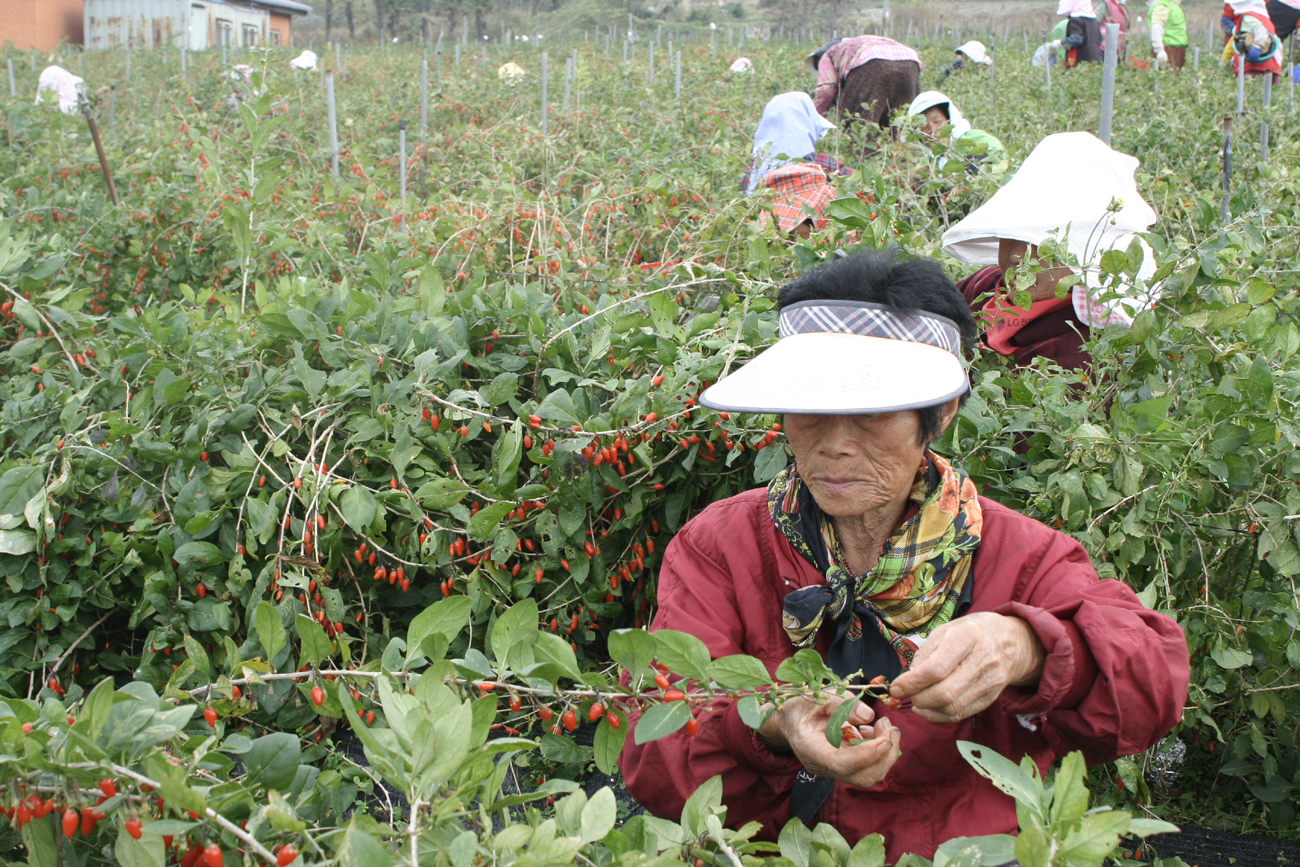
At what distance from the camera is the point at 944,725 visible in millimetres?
1381

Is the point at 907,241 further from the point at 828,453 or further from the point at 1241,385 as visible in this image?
the point at 828,453

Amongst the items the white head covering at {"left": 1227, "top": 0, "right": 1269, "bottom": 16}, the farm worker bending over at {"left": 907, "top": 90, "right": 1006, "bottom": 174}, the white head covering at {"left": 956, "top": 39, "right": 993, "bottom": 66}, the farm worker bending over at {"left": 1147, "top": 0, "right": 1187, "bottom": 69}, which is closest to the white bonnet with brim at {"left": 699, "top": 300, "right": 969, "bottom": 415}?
the farm worker bending over at {"left": 907, "top": 90, "right": 1006, "bottom": 174}

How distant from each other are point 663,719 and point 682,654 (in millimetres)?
68

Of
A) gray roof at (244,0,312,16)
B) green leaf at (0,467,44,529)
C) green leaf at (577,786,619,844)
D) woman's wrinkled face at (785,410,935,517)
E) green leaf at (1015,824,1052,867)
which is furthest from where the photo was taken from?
gray roof at (244,0,312,16)

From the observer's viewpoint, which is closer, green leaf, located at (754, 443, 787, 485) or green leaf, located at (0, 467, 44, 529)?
green leaf, located at (754, 443, 787, 485)

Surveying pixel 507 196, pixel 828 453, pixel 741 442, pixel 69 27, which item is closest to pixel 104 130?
pixel 507 196

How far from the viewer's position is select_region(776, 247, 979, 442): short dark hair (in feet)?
4.53

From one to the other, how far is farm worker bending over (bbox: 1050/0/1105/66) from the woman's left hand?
992 cm

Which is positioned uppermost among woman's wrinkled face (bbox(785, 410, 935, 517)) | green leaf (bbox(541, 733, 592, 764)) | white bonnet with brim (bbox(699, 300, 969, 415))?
white bonnet with brim (bbox(699, 300, 969, 415))

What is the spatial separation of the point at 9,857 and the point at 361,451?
4.17 ft

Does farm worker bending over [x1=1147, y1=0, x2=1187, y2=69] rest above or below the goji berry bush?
above

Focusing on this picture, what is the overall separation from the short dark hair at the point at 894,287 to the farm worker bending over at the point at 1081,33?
9.61 m

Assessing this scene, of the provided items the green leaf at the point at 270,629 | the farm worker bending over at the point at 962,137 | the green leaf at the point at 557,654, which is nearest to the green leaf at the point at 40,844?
the green leaf at the point at 270,629

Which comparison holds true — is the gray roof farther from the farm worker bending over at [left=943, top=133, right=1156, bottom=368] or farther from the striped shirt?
the farm worker bending over at [left=943, top=133, right=1156, bottom=368]
